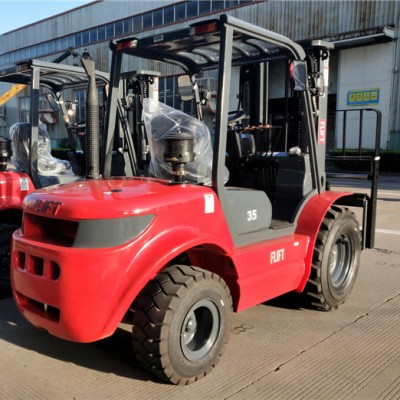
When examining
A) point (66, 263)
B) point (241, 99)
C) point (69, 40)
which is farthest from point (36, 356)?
point (69, 40)

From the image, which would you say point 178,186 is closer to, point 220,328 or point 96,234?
point 96,234

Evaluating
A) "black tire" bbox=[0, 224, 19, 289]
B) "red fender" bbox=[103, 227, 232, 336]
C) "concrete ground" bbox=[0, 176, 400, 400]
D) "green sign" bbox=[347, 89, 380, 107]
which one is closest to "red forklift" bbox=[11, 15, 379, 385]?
"red fender" bbox=[103, 227, 232, 336]

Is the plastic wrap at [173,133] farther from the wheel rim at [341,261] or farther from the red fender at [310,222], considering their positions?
the wheel rim at [341,261]

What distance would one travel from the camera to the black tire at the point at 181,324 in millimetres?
2811

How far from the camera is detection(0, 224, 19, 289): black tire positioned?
454cm

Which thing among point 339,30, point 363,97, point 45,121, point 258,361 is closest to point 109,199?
point 258,361

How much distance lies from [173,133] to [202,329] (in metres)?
1.51

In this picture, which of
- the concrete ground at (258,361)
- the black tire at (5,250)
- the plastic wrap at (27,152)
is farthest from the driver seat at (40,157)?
the concrete ground at (258,361)

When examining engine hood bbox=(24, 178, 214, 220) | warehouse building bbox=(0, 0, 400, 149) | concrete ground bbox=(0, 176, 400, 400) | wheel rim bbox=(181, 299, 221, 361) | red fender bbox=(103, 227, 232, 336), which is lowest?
concrete ground bbox=(0, 176, 400, 400)

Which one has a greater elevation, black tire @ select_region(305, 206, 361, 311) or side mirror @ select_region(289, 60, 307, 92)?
side mirror @ select_region(289, 60, 307, 92)

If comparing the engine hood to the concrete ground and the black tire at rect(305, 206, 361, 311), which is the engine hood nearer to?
the concrete ground

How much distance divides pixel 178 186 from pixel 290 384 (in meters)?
1.54

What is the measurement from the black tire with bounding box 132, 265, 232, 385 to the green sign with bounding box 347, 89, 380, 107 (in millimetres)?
23784

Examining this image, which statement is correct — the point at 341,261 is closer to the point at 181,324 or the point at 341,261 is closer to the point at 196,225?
the point at 196,225
